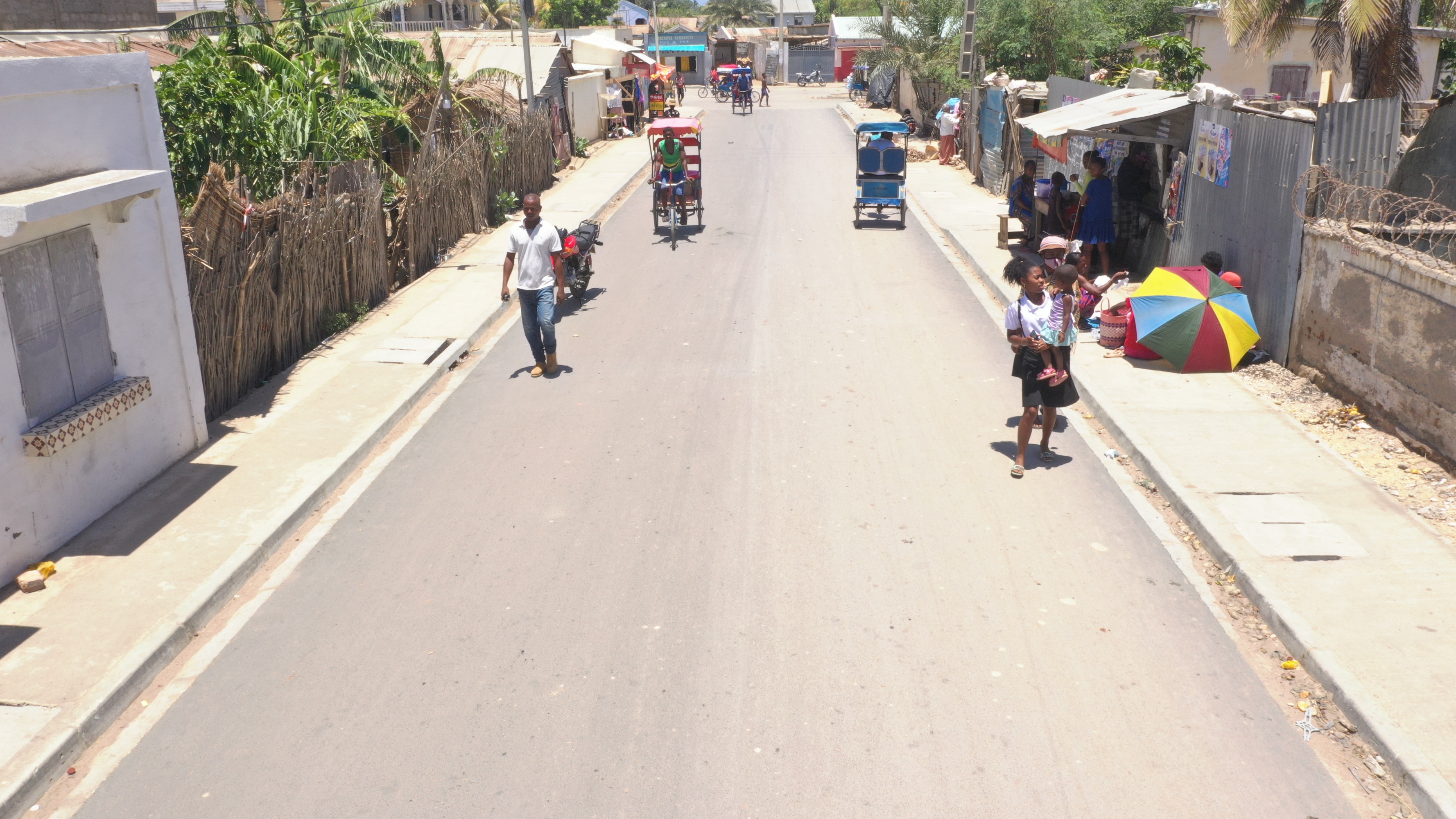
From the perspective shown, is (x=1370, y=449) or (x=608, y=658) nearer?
(x=608, y=658)

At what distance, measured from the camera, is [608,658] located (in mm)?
5641

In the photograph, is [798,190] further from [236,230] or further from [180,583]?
[180,583]

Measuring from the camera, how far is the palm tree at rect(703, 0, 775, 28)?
102688 millimetres

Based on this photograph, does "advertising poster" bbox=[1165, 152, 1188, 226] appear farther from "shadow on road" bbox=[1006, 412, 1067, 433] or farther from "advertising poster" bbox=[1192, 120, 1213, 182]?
"shadow on road" bbox=[1006, 412, 1067, 433]

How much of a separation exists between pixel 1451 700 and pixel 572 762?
405 cm

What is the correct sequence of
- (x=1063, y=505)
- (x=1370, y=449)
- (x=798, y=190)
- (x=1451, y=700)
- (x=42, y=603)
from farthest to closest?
1. (x=798, y=190)
2. (x=1370, y=449)
3. (x=1063, y=505)
4. (x=42, y=603)
5. (x=1451, y=700)

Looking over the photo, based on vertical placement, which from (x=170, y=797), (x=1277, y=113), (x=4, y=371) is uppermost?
(x=1277, y=113)

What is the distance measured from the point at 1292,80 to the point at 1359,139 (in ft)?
58.5

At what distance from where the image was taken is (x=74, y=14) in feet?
42.0

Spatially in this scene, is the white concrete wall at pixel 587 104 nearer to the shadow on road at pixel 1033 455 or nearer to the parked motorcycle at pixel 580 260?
the parked motorcycle at pixel 580 260

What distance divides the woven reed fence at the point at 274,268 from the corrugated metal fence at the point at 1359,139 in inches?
367

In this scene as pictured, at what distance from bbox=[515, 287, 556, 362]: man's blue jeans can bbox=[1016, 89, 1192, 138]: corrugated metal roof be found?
20.7 feet

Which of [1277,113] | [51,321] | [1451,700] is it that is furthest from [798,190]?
[1451,700]

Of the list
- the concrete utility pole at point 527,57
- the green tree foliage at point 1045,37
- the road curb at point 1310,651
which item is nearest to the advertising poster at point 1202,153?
the road curb at point 1310,651
